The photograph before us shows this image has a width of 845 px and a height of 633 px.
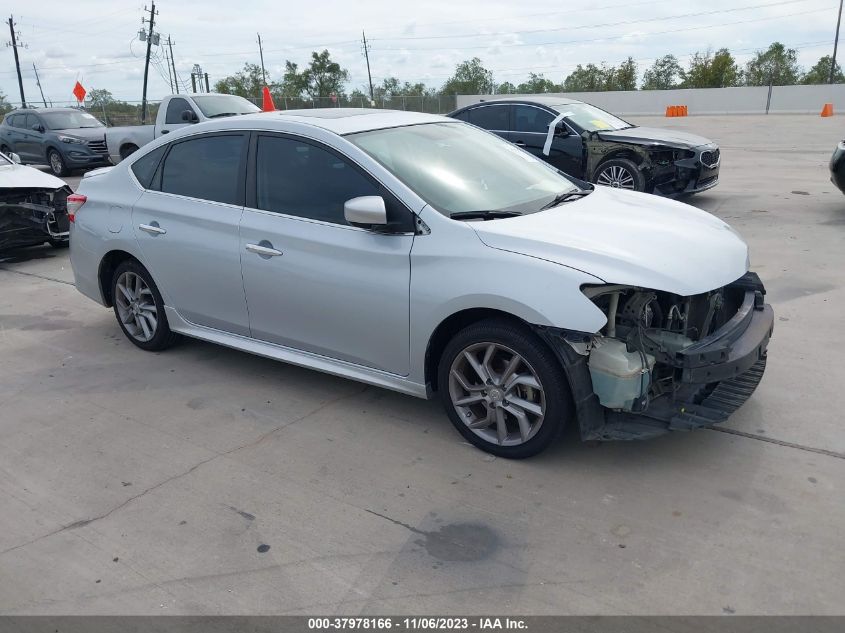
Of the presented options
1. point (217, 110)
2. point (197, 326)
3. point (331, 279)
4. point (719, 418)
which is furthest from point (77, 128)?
point (719, 418)

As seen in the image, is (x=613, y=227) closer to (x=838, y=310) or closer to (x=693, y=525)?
(x=693, y=525)

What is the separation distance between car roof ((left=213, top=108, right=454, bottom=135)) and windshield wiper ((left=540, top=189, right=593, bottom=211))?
1064 millimetres

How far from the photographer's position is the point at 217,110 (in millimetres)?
13805

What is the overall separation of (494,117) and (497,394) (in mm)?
8214

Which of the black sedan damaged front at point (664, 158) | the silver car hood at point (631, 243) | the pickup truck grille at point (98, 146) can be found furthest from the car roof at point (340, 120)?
the pickup truck grille at point (98, 146)

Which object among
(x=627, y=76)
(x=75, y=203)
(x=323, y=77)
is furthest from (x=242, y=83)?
(x=75, y=203)

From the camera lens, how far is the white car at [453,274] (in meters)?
3.45

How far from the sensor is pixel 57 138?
58.3ft

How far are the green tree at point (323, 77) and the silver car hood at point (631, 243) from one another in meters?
69.0

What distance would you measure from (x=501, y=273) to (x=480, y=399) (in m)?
0.71

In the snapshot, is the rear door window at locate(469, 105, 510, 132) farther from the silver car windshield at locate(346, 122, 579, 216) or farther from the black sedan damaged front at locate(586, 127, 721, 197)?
the silver car windshield at locate(346, 122, 579, 216)

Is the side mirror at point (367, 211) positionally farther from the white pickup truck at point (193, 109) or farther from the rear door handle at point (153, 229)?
the white pickup truck at point (193, 109)

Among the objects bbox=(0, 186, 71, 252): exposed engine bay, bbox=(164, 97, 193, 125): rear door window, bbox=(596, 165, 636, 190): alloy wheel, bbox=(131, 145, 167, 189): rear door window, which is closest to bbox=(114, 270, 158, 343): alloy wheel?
bbox=(131, 145, 167, 189): rear door window

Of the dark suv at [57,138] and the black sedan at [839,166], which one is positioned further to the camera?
the dark suv at [57,138]
